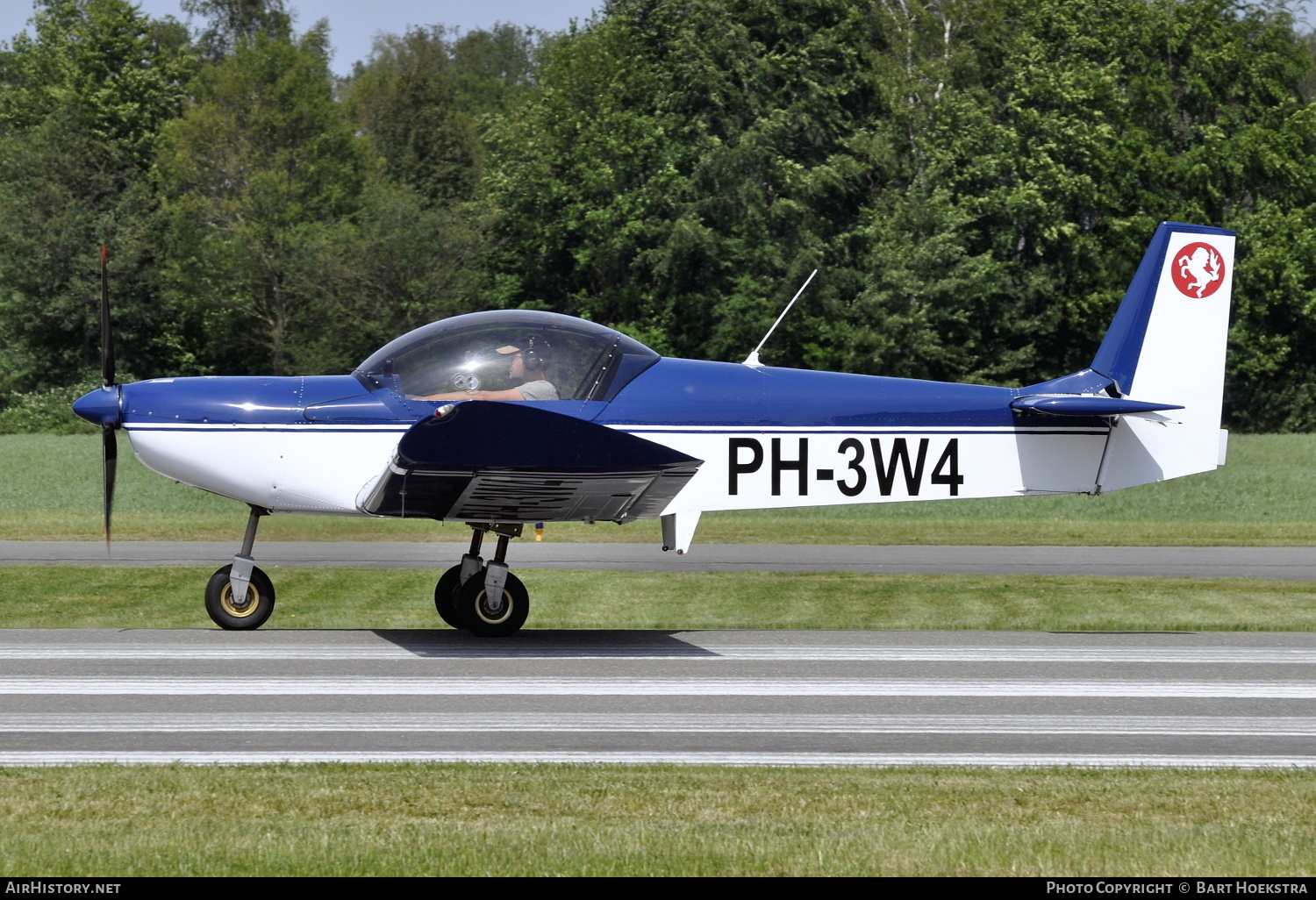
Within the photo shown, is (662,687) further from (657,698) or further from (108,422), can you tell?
(108,422)

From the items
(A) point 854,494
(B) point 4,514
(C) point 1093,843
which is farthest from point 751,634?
(B) point 4,514

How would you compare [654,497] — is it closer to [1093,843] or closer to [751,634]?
[751,634]

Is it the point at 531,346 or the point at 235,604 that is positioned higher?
the point at 531,346

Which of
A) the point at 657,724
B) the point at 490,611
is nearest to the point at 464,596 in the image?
the point at 490,611

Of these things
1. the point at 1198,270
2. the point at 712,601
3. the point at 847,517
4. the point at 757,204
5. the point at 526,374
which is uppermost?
the point at 757,204

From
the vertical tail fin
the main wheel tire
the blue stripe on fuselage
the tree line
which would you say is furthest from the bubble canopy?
the tree line

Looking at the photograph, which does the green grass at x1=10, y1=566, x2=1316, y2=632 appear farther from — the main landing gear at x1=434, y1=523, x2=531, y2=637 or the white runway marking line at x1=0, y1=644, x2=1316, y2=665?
the white runway marking line at x1=0, y1=644, x2=1316, y2=665

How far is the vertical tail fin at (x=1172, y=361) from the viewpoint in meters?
11.0

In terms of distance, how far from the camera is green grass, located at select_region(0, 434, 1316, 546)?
23.3 m

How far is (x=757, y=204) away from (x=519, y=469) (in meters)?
35.6

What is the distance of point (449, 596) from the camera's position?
11.1 metres

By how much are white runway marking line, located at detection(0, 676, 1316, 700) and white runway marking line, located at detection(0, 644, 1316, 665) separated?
2.56ft

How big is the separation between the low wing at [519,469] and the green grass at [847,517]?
242 inches

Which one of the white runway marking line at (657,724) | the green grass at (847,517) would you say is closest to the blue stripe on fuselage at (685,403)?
the white runway marking line at (657,724)
